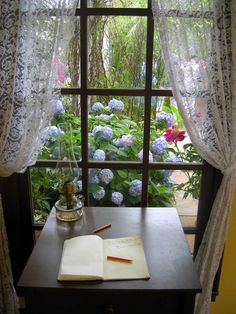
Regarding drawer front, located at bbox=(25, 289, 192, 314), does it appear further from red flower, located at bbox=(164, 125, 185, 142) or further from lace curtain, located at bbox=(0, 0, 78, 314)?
red flower, located at bbox=(164, 125, 185, 142)

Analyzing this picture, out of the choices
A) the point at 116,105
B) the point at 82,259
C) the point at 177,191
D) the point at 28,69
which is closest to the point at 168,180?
the point at 177,191

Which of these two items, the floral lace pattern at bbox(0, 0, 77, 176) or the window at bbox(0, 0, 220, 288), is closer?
the floral lace pattern at bbox(0, 0, 77, 176)

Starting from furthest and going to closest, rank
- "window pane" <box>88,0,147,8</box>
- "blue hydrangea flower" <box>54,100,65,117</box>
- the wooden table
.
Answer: "blue hydrangea flower" <box>54,100,65,117</box>, "window pane" <box>88,0,147,8</box>, the wooden table

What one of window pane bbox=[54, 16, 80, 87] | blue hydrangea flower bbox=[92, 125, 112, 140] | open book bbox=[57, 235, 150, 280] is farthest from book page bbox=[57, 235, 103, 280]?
window pane bbox=[54, 16, 80, 87]

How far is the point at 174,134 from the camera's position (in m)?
1.53

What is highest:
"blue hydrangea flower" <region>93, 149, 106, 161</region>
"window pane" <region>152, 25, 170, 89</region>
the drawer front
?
"window pane" <region>152, 25, 170, 89</region>

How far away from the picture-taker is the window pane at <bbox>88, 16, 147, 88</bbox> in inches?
55.6

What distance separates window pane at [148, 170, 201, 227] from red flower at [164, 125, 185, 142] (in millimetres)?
167

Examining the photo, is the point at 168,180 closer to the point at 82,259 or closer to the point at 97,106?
the point at 97,106

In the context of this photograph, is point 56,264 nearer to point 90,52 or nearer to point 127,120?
point 127,120

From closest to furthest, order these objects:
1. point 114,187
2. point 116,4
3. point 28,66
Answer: point 28,66 < point 116,4 < point 114,187

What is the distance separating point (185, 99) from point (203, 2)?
352mm

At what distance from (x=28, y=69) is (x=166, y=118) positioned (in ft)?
2.12

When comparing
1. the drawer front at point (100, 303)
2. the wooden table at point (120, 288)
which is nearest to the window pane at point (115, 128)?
the wooden table at point (120, 288)
